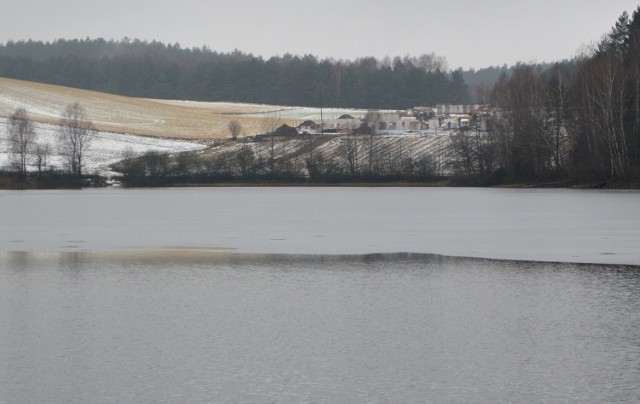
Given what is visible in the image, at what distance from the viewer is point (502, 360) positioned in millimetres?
11664

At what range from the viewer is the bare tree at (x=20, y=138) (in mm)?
97750

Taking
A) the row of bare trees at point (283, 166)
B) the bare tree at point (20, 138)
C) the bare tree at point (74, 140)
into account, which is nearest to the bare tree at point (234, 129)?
the row of bare trees at point (283, 166)

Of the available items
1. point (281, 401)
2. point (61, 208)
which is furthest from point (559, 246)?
point (61, 208)

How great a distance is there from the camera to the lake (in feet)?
34.7

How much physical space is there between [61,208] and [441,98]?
Answer: 13506 cm

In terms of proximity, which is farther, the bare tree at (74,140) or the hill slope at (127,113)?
the hill slope at (127,113)

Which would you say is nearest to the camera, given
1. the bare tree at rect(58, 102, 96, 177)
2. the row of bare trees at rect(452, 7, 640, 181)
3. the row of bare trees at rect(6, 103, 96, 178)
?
the row of bare trees at rect(452, 7, 640, 181)

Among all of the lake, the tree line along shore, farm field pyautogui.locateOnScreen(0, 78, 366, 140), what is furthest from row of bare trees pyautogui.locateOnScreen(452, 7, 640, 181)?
farm field pyautogui.locateOnScreen(0, 78, 366, 140)

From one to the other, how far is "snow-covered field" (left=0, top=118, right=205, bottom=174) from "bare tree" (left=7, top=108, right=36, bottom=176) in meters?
0.90

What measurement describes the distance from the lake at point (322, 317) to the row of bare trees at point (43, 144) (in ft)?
227

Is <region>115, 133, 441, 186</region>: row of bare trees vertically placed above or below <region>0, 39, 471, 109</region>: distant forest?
below

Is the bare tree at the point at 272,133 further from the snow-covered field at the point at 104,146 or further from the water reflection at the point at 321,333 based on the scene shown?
the water reflection at the point at 321,333

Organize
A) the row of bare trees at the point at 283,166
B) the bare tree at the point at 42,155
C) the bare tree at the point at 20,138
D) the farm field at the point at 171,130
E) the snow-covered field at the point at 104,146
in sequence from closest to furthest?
the row of bare trees at the point at 283,166
the bare tree at the point at 42,155
the bare tree at the point at 20,138
the snow-covered field at the point at 104,146
the farm field at the point at 171,130

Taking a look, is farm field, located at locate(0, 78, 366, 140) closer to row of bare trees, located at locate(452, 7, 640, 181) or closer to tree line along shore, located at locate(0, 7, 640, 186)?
tree line along shore, located at locate(0, 7, 640, 186)
